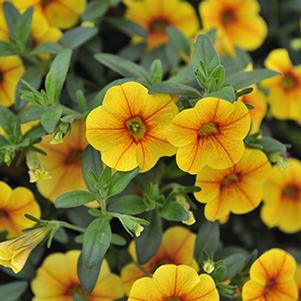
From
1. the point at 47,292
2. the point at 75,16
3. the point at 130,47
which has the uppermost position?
the point at 75,16

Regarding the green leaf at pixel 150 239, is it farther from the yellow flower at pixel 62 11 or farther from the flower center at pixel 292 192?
the yellow flower at pixel 62 11

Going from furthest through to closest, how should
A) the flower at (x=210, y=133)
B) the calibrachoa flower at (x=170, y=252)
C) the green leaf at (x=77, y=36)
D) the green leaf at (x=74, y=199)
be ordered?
1. the green leaf at (x=77, y=36)
2. the calibrachoa flower at (x=170, y=252)
3. the green leaf at (x=74, y=199)
4. the flower at (x=210, y=133)

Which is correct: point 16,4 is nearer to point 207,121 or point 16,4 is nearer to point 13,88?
point 13,88

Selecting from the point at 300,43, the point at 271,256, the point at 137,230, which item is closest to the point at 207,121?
the point at 137,230

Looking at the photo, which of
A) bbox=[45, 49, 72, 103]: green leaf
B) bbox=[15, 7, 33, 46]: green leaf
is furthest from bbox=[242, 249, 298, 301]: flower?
bbox=[15, 7, 33, 46]: green leaf

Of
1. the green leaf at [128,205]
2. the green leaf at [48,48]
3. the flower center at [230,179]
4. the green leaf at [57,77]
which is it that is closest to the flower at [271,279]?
the flower center at [230,179]

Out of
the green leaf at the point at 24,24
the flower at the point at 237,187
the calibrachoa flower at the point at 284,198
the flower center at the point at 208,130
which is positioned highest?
the green leaf at the point at 24,24

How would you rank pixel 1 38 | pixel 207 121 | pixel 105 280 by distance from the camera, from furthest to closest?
pixel 1 38
pixel 105 280
pixel 207 121

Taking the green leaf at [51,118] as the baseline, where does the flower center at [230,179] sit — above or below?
below
